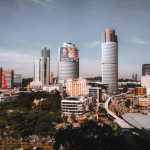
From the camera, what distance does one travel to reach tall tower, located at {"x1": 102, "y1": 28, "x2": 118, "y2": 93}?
267 feet

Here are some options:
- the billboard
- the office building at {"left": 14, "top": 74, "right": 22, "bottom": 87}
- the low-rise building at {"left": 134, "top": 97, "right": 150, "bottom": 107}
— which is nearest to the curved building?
the billboard

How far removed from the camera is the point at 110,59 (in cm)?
8200

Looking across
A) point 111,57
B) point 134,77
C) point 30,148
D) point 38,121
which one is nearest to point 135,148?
point 30,148

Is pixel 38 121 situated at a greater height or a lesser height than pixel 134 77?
lesser

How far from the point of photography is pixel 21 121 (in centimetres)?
3372

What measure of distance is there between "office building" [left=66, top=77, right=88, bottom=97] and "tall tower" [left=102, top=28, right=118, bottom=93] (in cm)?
1594

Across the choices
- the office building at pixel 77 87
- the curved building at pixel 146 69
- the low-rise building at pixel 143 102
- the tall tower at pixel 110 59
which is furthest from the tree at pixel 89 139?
the curved building at pixel 146 69

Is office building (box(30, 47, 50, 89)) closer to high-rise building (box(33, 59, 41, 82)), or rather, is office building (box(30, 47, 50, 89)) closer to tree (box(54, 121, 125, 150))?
high-rise building (box(33, 59, 41, 82))

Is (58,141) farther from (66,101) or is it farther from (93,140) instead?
(66,101)

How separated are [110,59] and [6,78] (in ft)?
105

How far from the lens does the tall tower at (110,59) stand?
81438 millimetres

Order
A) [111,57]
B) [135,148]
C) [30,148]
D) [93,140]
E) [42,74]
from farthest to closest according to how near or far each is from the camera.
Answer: [42,74] → [111,57] → [30,148] → [135,148] → [93,140]

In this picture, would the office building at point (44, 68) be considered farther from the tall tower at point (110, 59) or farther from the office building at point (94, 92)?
the office building at point (94, 92)

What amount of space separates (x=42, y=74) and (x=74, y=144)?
79.3 meters
